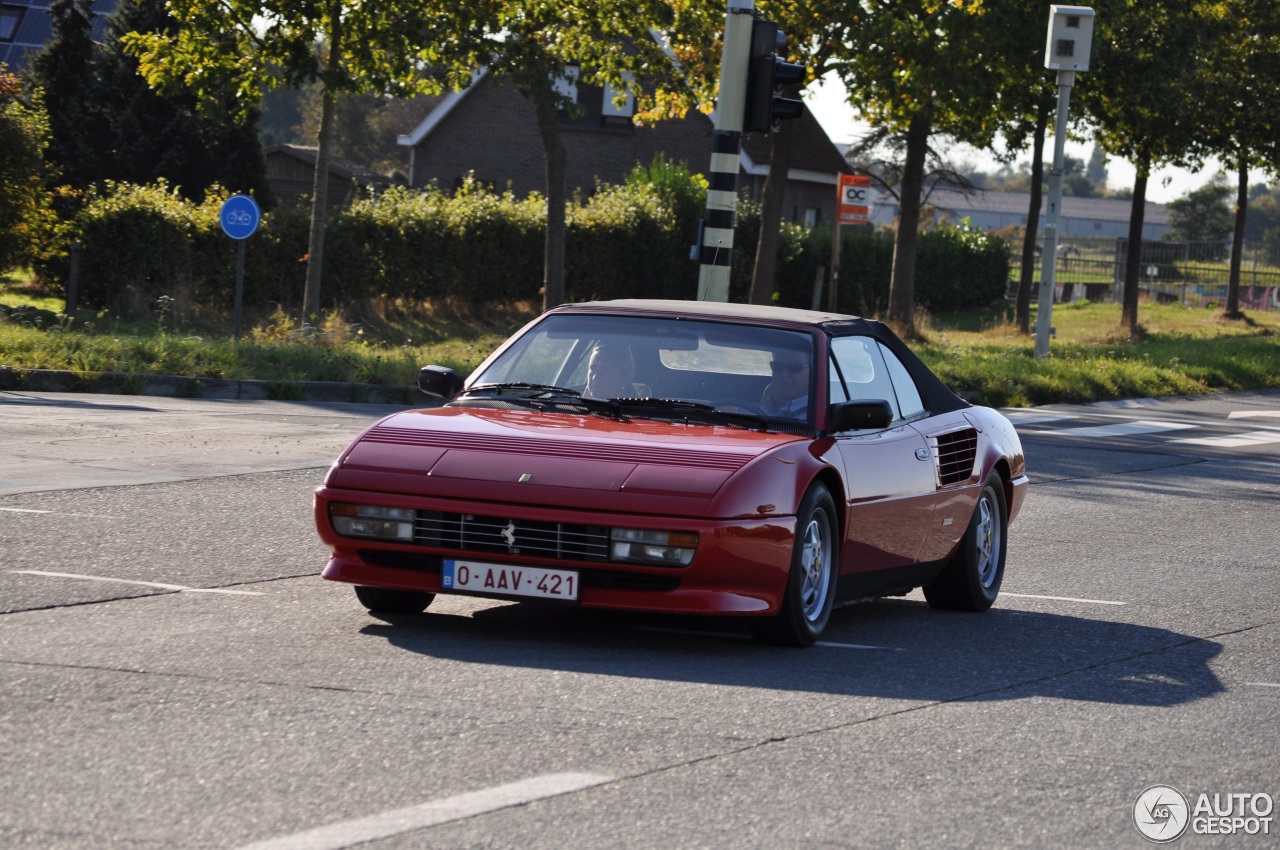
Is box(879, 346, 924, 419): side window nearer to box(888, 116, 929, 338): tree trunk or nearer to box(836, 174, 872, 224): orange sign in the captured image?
box(836, 174, 872, 224): orange sign

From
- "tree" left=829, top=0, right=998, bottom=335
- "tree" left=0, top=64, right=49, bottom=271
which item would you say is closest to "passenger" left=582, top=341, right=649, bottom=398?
"tree" left=0, top=64, right=49, bottom=271

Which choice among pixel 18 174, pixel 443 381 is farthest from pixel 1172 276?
pixel 443 381

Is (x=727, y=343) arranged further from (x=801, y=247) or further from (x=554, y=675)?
(x=801, y=247)

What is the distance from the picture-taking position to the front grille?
6770 millimetres

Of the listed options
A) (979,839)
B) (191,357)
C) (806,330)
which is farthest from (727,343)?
(191,357)

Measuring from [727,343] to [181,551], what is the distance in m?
3.00

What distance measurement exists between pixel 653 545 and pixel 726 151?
10200 mm

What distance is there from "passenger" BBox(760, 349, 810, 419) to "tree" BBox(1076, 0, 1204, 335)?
28452 mm

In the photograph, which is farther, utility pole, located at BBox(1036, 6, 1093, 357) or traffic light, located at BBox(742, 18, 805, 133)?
utility pole, located at BBox(1036, 6, 1093, 357)

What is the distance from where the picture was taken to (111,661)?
630 cm

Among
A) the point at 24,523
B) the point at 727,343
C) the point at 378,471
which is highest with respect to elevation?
the point at 727,343

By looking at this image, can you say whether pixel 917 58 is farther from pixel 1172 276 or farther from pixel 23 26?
pixel 1172 276

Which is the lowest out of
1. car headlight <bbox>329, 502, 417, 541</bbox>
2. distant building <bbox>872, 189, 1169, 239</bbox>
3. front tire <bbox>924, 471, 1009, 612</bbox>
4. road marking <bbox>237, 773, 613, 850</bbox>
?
road marking <bbox>237, 773, 613, 850</bbox>

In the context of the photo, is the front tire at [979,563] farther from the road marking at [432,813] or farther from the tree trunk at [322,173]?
the tree trunk at [322,173]
